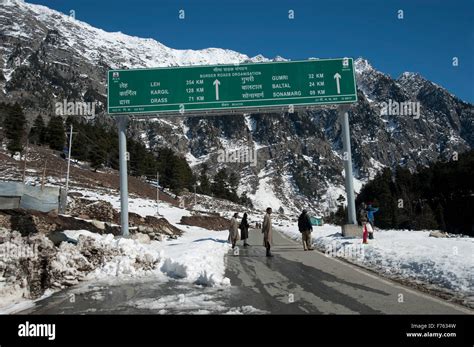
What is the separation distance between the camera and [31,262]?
8.66m

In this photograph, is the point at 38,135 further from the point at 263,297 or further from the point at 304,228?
the point at 263,297

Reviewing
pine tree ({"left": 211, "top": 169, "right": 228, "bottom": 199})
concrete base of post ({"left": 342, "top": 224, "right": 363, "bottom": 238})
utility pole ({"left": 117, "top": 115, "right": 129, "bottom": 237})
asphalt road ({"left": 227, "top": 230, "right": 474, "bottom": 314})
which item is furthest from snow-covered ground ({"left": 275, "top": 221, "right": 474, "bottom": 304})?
pine tree ({"left": 211, "top": 169, "right": 228, "bottom": 199})

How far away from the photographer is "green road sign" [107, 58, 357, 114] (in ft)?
60.4

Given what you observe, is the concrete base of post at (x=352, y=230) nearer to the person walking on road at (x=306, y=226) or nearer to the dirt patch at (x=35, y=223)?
the person walking on road at (x=306, y=226)

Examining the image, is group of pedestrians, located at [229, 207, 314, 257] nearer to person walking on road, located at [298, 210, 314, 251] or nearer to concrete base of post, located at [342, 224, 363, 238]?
person walking on road, located at [298, 210, 314, 251]

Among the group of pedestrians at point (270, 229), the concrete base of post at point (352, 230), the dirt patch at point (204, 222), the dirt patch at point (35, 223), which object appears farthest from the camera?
the dirt patch at point (204, 222)

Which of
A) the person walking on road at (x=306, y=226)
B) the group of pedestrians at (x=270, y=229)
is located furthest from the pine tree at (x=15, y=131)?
the person walking on road at (x=306, y=226)

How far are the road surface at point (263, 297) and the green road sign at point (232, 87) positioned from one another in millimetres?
10598

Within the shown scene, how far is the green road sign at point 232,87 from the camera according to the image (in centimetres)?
1842
